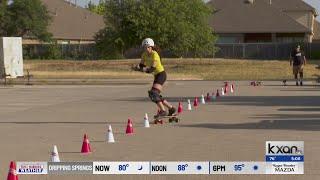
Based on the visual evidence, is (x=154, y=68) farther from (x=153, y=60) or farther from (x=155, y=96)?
(x=155, y=96)

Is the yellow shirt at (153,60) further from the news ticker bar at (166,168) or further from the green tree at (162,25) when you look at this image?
the green tree at (162,25)

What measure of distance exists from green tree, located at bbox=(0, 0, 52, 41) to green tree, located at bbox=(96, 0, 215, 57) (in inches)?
571

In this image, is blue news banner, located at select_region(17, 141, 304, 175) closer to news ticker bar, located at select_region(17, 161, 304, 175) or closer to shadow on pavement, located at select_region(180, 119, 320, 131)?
news ticker bar, located at select_region(17, 161, 304, 175)

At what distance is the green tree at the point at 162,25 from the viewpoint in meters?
60.1

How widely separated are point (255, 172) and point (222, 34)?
71178 millimetres

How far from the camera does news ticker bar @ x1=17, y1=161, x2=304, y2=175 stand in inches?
349

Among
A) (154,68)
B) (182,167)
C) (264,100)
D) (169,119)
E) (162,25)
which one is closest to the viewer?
(182,167)

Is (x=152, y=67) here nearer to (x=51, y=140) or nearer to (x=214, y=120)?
(x=214, y=120)

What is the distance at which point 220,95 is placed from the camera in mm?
28250

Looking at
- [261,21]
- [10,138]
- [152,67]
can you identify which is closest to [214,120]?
[152,67]

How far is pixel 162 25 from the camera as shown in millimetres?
59875

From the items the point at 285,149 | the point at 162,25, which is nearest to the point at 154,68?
the point at 285,149

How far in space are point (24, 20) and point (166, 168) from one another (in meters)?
69.5

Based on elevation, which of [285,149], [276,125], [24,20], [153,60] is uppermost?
[24,20]
